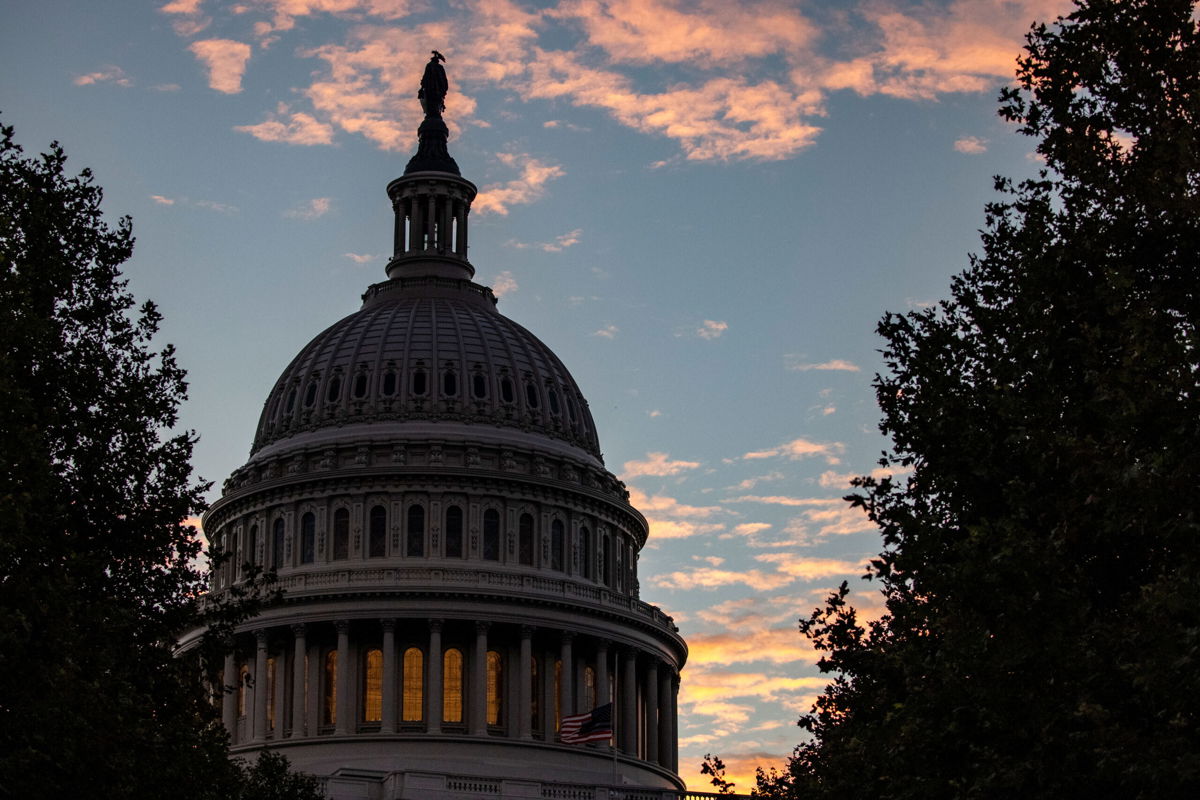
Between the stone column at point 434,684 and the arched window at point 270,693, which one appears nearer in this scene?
the stone column at point 434,684

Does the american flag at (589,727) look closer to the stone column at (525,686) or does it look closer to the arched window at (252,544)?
the stone column at (525,686)

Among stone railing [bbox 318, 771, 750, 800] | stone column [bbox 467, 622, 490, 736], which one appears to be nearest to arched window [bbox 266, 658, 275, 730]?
stone column [bbox 467, 622, 490, 736]

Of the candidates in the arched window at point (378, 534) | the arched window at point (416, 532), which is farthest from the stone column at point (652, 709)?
the arched window at point (378, 534)

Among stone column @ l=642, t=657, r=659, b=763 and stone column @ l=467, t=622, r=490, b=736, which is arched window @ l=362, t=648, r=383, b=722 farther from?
stone column @ l=642, t=657, r=659, b=763

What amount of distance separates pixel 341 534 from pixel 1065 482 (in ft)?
243

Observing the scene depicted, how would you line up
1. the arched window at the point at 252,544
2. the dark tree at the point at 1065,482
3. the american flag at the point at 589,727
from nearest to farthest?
the dark tree at the point at 1065,482, the american flag at the point at 589,727, the arched window at the point at 252,544

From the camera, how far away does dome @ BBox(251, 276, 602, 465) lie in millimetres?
107125

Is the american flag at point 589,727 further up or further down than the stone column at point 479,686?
further down

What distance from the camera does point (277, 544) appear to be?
10494cm

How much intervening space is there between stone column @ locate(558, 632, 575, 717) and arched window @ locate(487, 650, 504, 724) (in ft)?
9.45

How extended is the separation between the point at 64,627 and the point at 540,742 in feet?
220

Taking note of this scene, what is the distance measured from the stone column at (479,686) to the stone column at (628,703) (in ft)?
27.1

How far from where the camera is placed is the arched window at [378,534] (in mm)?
102438

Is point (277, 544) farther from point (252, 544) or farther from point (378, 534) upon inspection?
point (378, 534)
